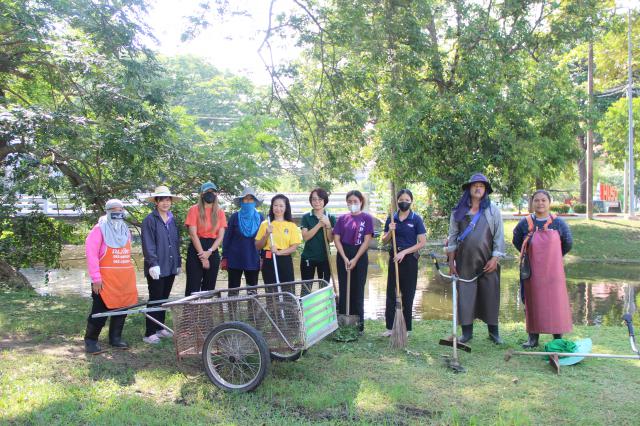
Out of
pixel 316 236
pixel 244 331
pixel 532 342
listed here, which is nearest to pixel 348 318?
pixel 316 236

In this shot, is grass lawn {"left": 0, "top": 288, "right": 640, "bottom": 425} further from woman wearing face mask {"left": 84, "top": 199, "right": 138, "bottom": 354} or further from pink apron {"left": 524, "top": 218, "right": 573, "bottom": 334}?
pink apron {"left": 524, "top": 218, "right": 573, "bottom": 334}

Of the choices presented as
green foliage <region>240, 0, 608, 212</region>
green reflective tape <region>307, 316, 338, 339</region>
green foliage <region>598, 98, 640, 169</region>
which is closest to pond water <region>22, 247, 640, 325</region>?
green foliage <region>240, 0, 608, 212</region>

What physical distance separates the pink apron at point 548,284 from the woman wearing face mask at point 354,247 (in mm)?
1792

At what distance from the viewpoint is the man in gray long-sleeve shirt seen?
6.16 m

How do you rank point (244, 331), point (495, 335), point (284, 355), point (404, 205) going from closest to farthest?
point (244, 331) → point (284, 355) → point (404, 205) → point (495, 335)

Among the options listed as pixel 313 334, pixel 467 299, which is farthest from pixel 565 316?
pixel 313 334

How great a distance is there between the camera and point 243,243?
6.58m

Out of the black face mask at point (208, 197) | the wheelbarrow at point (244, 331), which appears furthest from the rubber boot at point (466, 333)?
the black face mask at point (208, 197)

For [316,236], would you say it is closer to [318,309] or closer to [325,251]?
[325,251]

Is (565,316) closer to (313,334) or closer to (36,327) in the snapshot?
(313,334)

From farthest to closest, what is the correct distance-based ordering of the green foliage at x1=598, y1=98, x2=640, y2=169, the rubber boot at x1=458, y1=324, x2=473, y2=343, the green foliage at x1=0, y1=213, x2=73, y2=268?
1. the green foliage at x1=598, y1=98, x2=640, y2=169
2. the green foliage at x1=0, y1=213, x2=73, y2=268
3. the rubber boot at x1=458, y1=324, x2=473, y2=343

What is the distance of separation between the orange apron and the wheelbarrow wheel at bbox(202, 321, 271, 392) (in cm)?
148

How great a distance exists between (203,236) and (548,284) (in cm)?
376

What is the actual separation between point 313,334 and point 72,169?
5785mm
